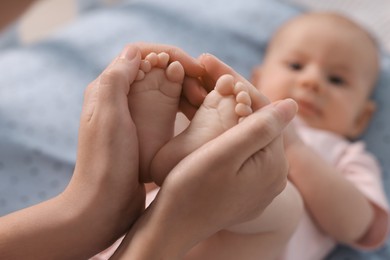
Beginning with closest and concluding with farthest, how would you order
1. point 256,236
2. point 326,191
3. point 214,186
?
point 214,186 → point 256,236 → point 326,191

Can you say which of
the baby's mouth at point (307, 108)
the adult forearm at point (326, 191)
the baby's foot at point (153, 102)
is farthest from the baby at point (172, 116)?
the baby's mouth at point (307, 108)

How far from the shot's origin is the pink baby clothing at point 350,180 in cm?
100

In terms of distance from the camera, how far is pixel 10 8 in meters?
0.89

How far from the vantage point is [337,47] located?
121 centimetres

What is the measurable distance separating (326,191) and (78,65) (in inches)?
26.8

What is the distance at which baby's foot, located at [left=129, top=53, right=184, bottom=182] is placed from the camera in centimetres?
68

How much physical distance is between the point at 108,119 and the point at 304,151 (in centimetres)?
45

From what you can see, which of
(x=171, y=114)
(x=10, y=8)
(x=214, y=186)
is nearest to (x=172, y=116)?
(x=171, y=114)

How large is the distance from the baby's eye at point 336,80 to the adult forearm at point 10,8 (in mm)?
642

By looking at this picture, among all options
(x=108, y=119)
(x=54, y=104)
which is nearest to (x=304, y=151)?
(x=108, y=119)

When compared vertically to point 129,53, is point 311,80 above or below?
below

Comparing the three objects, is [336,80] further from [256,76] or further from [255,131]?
[255,131]

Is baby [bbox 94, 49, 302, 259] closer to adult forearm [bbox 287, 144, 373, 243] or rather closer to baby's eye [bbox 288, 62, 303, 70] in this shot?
adult forearm [bbox 287, 144, 373, 243]

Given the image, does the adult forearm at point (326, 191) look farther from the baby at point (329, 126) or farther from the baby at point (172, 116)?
the baby at point (172, 116)
